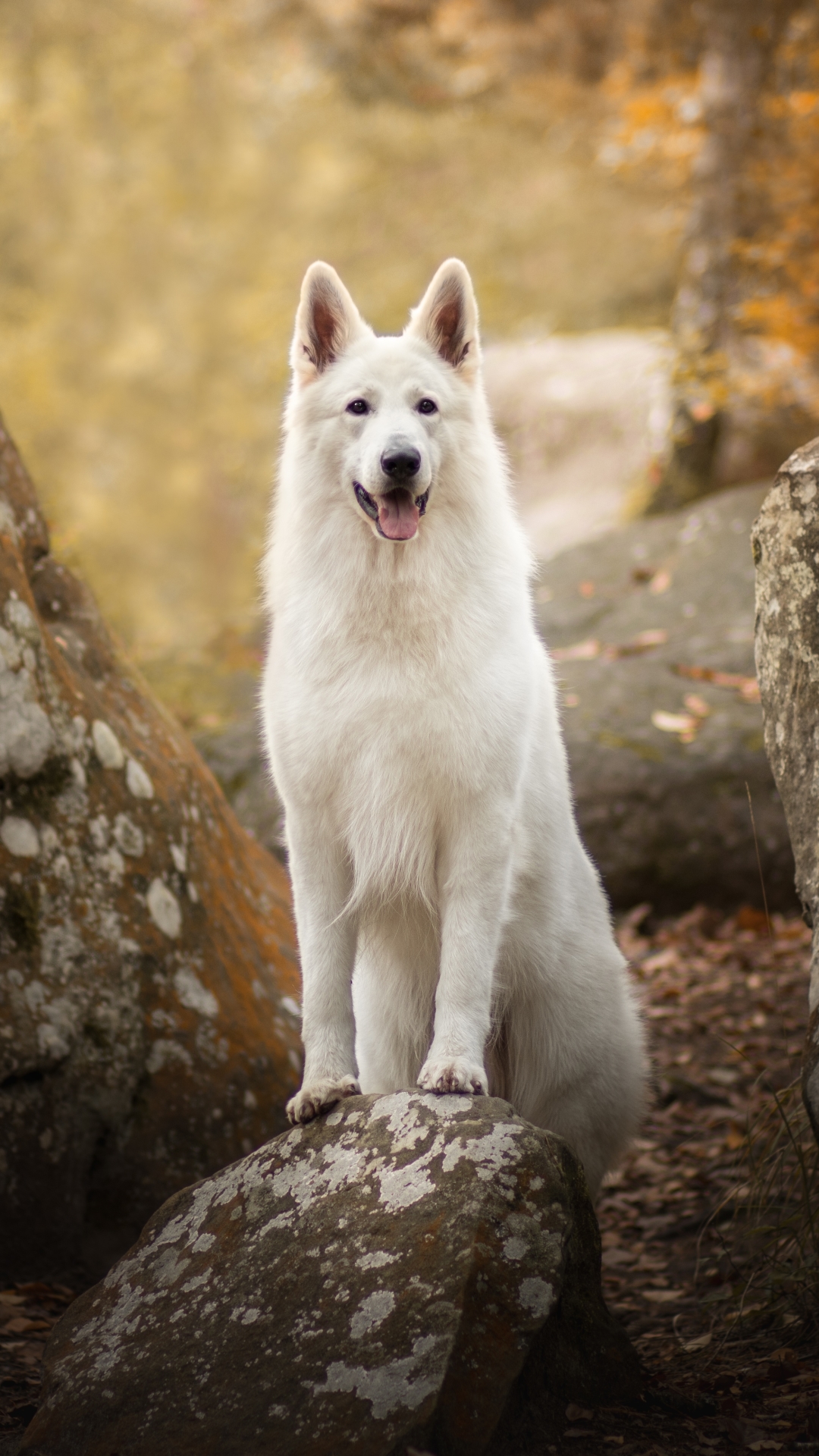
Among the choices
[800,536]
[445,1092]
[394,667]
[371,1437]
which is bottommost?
[371,1437]

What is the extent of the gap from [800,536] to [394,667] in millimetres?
1148

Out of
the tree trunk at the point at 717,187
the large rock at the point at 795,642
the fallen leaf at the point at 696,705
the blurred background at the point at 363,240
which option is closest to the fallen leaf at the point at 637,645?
the fallen leaf at the point at 696,705

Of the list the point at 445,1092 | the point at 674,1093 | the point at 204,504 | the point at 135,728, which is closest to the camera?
the point at 445,1092

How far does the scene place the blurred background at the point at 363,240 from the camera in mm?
8859

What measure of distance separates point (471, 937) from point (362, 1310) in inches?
37.1

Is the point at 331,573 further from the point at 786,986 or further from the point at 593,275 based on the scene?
the point at 593,275

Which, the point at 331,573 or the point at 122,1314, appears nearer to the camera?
the point at 122,1314

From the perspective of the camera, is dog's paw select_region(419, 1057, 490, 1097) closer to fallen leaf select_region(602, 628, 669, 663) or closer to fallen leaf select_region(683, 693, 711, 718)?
fallen leaf select_region(683, 693, 711, 718)

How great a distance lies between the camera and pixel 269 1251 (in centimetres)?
257

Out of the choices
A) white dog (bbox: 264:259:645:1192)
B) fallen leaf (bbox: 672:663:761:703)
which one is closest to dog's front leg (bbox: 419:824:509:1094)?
white dog (bbox: 264:259:645:1192)

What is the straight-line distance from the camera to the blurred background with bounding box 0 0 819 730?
29.1 feet

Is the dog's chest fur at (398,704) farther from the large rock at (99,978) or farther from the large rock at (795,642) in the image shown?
the large rock at (99,978)

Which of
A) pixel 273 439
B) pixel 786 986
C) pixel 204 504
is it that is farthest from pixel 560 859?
pixel 204 504

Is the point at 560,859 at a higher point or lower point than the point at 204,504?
lower
